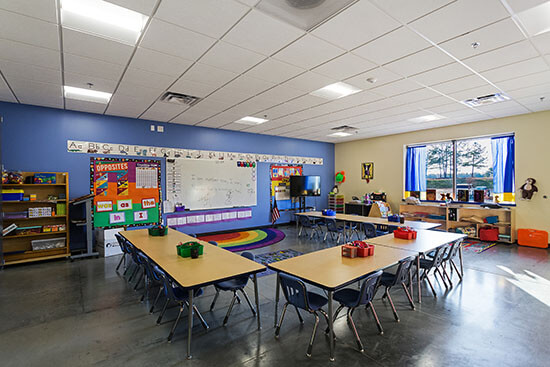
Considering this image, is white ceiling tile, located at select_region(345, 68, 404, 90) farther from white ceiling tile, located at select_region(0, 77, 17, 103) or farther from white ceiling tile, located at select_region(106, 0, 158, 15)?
white ceiling tile, located at select_region(0, 77, 17, 103)

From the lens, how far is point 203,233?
7.50 m

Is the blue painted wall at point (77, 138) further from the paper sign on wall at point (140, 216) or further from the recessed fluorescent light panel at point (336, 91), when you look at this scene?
the recessed fluorescent light panel at point (336, 91)

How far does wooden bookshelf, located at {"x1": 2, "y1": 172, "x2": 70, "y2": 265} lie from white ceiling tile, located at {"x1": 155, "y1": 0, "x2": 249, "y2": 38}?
446cm

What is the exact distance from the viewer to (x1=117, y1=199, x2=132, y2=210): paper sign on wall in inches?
246

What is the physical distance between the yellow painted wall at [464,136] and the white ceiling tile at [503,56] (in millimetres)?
3916

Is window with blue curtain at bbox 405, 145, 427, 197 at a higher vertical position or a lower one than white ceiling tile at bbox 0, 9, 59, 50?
lower

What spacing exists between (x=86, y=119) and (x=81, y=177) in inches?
49.4

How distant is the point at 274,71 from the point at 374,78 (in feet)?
4.95

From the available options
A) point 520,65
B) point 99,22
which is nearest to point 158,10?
point 99,22

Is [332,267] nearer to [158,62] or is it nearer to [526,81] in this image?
[158,62]

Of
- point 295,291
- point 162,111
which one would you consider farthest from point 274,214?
point 295,291

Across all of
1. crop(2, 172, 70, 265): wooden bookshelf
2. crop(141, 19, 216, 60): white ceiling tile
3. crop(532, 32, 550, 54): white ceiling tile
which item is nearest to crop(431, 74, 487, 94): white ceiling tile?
crop(532, 32, 550, 54): white ceiling tile

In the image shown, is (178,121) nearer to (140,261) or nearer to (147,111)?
(147,111)

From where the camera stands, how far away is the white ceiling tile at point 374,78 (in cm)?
386
